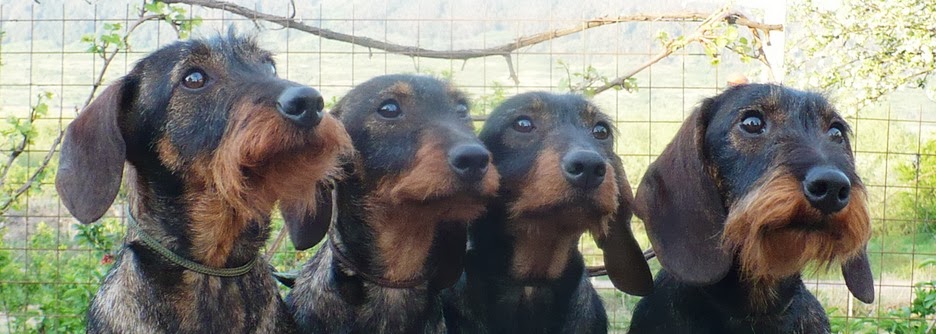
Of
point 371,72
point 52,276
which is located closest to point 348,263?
point 371,72

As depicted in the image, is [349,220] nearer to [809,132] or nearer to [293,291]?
[293,291]

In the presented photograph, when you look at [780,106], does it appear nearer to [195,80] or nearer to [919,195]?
[195,80]

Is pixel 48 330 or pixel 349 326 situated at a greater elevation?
pixel 349 326

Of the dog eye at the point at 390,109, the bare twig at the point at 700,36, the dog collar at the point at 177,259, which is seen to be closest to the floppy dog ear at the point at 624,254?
the dog eye at the point at 390,109

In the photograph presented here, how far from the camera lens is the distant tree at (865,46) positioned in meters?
11.7

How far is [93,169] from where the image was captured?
4051mm

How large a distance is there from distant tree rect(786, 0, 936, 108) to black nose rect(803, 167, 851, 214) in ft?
25.8

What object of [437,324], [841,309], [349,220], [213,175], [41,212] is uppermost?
[213,175]

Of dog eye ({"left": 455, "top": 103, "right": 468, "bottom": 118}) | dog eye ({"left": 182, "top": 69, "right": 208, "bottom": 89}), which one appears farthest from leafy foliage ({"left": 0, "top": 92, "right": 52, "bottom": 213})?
dog eye ({"left": 455, "top": 103, "right": 468, "bottom": 118})

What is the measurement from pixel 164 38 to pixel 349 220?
4.88 metres

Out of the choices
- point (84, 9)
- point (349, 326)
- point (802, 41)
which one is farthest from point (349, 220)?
point (802, 41)

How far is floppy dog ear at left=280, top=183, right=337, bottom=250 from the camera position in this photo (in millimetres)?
4742

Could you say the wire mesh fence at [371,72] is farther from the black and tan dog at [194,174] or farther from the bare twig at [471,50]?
the black and tan dog at [194,174]

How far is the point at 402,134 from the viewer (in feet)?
15.1
